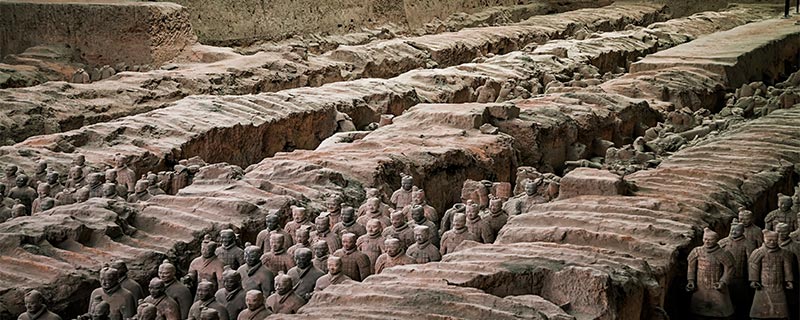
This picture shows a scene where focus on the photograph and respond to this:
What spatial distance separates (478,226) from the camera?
24.1 feet

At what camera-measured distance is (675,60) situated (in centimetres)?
1438

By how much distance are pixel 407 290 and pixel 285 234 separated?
2.16 m

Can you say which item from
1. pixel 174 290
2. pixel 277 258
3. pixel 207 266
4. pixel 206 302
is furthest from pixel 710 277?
pixel 174 290

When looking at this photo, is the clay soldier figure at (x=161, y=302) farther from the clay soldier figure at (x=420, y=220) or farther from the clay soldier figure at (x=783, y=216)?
the clay soldier figure at (x=783, y=216)

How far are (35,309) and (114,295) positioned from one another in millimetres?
463

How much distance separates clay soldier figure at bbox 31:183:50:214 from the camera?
779cm

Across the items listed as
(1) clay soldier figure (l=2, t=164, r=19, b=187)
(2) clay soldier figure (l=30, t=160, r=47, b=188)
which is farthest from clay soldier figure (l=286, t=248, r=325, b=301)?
(1) clay soldier figure (l=2, t=164, r=19, b=187)

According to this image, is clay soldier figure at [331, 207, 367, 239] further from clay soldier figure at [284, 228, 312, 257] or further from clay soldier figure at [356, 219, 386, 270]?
clay soldier figure at [284, 228, 312, 257]

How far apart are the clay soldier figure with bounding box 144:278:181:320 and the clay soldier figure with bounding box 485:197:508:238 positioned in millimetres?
2365

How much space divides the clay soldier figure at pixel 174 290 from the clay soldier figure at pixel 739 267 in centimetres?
312

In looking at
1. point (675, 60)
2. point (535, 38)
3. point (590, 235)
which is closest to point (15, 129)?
point (590, 235)

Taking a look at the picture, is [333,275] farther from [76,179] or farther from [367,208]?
[76,179]

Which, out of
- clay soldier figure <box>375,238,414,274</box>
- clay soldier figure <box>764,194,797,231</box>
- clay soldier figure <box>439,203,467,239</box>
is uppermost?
clay soldier figure <box>375,238,414,274</box>

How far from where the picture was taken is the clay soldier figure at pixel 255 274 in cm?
630
